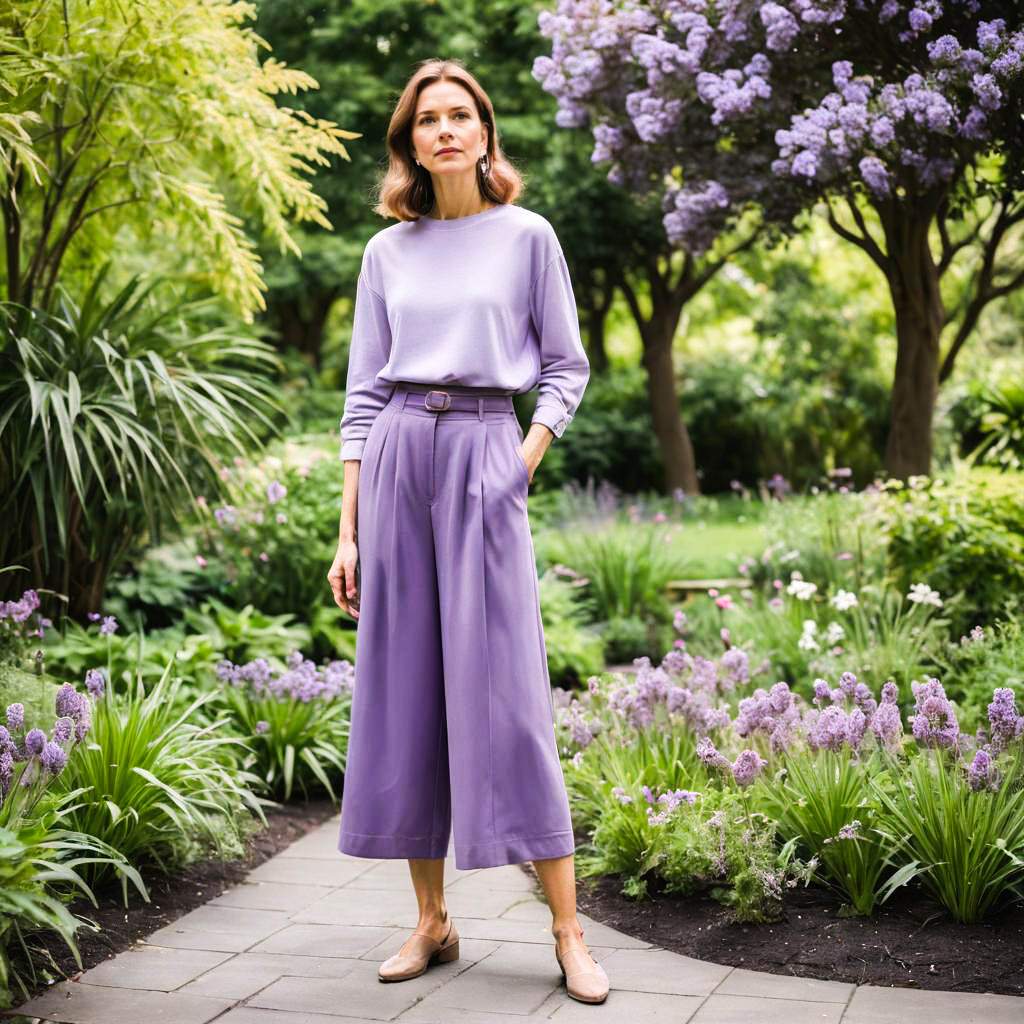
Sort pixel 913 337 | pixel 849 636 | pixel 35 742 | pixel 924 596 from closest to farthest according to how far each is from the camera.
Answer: pixel 35 742
pixel 924 596
pixel 849 636
pixel 913 337

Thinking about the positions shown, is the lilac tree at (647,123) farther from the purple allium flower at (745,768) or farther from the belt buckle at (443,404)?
the purple allium flower at (745,768)

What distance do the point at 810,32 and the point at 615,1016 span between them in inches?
151

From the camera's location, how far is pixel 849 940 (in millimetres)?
2861

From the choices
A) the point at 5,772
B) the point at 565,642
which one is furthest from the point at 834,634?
the point at 5,772

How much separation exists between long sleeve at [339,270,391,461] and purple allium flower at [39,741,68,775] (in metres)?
0.91

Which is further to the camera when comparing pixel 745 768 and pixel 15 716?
pixel 745 768

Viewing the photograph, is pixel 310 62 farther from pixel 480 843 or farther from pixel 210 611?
pixel 480 843

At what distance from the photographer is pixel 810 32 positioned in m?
4.89

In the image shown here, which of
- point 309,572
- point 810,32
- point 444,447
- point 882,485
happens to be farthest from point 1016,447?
point 444,447

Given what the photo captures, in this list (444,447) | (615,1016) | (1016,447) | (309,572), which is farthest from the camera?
(1016,447)

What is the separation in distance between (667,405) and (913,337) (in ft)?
22.1

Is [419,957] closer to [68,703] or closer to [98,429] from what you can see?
[68,703]

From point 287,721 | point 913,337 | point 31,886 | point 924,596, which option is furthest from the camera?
point 913,337

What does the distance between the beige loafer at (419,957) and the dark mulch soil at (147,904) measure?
675mm
